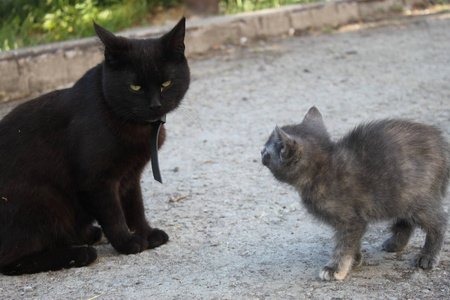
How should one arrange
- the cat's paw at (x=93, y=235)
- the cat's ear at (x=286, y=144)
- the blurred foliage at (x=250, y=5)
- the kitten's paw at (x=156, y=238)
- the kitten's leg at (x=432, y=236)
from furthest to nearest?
the blurred foliage at (x=250, y=5) → the cat's paw at (x=93, y=235) → the kitten's paw at (x=156, y=238) → the kitten's leg at (x=432, y=236) → the cat's ear at (x=286, y=144)

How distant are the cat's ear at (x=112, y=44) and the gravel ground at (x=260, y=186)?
2.31 ft

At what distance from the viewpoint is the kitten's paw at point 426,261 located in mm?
3107

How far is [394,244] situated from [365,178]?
56 centimetres

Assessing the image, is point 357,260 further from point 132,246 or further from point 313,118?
point 132,246

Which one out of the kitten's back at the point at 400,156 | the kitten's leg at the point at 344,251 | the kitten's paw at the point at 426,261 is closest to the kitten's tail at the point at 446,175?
the kitten's back at the point at 400,156

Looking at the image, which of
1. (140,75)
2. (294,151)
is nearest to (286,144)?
(294,151)

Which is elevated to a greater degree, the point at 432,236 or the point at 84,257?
the point at 432,236

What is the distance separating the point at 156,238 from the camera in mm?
3756

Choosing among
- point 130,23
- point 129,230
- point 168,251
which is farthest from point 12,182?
point 130,23

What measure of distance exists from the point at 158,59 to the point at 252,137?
84.3 inches

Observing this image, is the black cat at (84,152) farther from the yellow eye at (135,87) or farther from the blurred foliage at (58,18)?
the blurred foliage at (58,18)

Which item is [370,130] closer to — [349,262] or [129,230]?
[349,262]

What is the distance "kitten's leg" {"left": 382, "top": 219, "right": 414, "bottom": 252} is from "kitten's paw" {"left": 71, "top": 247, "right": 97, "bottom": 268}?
1745 mm

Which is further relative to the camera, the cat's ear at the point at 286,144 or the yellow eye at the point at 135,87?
the yellow eye at the point at 135,87
